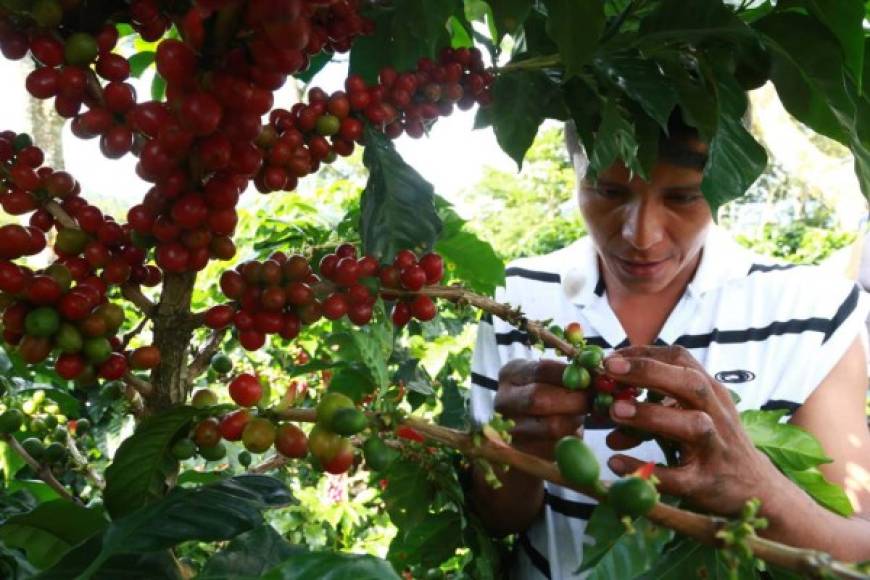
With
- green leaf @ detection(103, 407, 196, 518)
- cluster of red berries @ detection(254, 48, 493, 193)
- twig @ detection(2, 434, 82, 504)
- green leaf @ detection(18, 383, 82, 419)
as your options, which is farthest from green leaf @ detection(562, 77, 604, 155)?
green leaf @ detection(18, 383, 82, 419)

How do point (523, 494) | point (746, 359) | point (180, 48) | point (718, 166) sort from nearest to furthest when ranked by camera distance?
point (180, 48) < point (718, 166) < point (523, 494) < point (746, 359)

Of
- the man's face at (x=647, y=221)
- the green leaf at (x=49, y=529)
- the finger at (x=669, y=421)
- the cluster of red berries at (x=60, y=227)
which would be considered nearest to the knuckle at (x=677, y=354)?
the finger at (x=669, y=421)

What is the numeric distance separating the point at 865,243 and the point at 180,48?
365 cm

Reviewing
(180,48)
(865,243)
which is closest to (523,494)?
(180,48)

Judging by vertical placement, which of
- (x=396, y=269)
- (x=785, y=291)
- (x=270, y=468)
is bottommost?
(x=270, y=468)

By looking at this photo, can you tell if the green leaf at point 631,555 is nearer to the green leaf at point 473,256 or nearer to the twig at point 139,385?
the twig at point 139,385

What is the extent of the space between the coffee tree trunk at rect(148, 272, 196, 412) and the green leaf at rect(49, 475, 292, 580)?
134 mm

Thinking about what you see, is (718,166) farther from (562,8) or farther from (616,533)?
(616,533)

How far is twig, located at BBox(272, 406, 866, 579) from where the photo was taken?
0.47 metres

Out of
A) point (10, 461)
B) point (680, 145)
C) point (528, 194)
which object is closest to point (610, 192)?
point (680, 145)

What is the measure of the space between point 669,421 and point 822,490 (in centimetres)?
38

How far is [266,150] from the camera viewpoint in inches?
32.7

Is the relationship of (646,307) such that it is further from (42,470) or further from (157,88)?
(42,470)

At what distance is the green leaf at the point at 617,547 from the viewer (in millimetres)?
751
